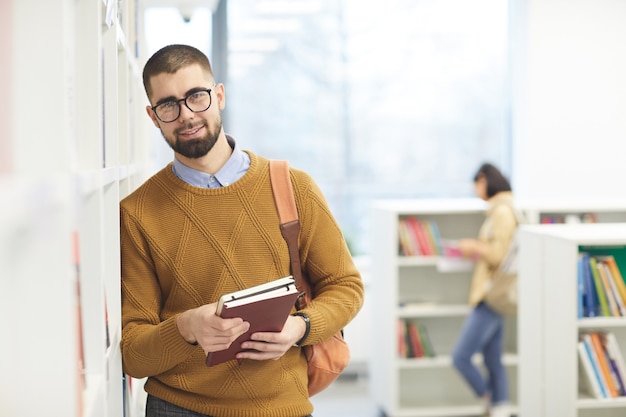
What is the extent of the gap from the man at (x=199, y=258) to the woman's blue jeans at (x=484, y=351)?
3.42 meters

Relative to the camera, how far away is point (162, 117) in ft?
6.54

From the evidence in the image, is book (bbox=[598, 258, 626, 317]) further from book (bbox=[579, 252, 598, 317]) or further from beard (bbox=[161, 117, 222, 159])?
beard (bbox=[161, 117, 222, 159])

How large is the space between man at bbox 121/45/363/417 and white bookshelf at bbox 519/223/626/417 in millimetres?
1598

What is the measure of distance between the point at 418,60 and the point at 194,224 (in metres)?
5.34

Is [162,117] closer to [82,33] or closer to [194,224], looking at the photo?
[194,224]

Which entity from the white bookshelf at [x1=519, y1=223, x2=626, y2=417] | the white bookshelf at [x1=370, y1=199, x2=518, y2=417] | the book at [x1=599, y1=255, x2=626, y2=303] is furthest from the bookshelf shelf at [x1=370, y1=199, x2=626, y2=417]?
the book at [x1=599, y1=255, x2=626, y2=303]

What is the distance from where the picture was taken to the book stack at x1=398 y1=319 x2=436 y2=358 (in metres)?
5.68

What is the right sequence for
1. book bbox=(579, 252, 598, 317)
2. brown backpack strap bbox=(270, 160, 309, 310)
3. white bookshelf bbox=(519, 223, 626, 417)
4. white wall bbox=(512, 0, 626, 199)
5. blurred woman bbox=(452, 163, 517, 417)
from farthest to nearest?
1. white wall bbox=(512, 0, 626, 199)
2. blurred woman bbox=(452, 163, 517, 417)
3. book bbox=(579, 252, 598, 317)
4. white bookshelf bbox=(519, 223, 626, 417)
5. brown backpack strap bbox=(270, 160, 309, 310)

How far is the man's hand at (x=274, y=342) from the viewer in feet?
6.28

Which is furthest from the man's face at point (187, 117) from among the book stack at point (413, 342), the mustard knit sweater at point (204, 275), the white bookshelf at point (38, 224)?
the book stack at point (413, 342)

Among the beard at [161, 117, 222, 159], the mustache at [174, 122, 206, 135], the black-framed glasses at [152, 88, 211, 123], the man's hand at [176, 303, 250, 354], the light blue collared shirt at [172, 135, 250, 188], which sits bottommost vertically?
the man's hand at [176, 303, 250, 354]

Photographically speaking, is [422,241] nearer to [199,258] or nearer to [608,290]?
A: [608,290]

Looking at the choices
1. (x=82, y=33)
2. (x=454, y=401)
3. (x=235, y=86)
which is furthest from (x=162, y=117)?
(x=235, y=86)

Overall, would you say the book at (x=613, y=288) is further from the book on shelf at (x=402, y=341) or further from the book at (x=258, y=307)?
the book on shelf at (x=402, y=341)
